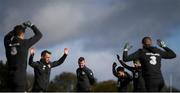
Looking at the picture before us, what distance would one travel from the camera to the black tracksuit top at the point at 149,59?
566 inches

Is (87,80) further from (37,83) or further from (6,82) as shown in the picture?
(6,82)

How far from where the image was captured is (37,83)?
667 inches

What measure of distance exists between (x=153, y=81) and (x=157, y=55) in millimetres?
829

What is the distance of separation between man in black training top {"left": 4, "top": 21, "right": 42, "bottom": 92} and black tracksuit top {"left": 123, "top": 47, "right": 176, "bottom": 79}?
268 cm

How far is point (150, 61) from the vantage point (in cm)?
1449

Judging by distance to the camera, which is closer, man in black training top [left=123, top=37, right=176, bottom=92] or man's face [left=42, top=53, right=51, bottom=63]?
man in black training top [left=123, top=37, right=176, bottom=92]

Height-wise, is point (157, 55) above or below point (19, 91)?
above

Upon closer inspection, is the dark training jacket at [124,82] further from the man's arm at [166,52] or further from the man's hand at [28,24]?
the man's hand at [28,24]

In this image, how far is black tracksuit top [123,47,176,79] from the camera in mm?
14375

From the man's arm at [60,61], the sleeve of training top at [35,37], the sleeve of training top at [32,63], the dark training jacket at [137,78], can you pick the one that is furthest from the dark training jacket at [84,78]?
the sleeve of training top at [35,37]

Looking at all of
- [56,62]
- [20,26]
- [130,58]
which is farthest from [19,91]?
[56,62]

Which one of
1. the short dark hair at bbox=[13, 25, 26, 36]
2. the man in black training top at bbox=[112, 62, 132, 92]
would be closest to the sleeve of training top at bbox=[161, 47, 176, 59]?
the short dark hair at bbox=[13, 25, 26, 36]

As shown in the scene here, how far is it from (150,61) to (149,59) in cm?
6

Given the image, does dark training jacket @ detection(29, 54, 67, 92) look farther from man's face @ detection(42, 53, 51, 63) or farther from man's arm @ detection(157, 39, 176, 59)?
man's arm @ detection(157, 39, 176, 59)
